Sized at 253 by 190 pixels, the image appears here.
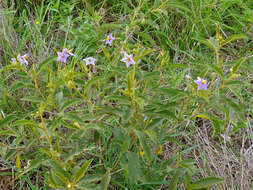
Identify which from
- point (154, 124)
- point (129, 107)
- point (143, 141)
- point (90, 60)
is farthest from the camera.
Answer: point (90, 60)

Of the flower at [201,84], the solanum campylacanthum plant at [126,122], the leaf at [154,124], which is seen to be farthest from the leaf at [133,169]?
the flower at [201,84]

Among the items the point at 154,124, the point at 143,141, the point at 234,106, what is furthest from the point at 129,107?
the point at 234,106

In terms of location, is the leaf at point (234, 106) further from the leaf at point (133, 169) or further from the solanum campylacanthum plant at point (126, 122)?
the leaf at point (133, 169)

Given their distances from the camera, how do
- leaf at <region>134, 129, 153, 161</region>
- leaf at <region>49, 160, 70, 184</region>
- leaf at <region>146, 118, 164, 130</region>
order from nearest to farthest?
leaf at <region>49, 160, 70, 184</region>
leaf at <region>134, 129, 153, 161</region>
leaf at <region>146, 118, 164, 130</region>

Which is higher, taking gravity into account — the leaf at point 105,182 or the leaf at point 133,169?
the leaf at point 133,169

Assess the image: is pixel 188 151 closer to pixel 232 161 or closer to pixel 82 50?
pixel 232 161

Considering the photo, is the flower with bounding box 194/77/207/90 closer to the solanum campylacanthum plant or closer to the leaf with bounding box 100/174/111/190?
the solanum campylacanthum plant

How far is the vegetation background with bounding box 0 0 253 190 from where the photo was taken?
1370 mm

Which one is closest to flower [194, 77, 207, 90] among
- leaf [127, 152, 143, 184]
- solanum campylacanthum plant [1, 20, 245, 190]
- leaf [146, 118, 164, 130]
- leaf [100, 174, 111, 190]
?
solanum campylacanthum plant [1, 20, 245, 190]

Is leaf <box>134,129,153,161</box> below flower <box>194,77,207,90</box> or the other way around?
below

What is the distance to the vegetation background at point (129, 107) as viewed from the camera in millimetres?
1370

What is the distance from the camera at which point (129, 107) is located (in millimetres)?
1563

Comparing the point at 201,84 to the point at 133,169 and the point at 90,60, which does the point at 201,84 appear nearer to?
the point at 133,169

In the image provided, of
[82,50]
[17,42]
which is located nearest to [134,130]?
[82,50]
